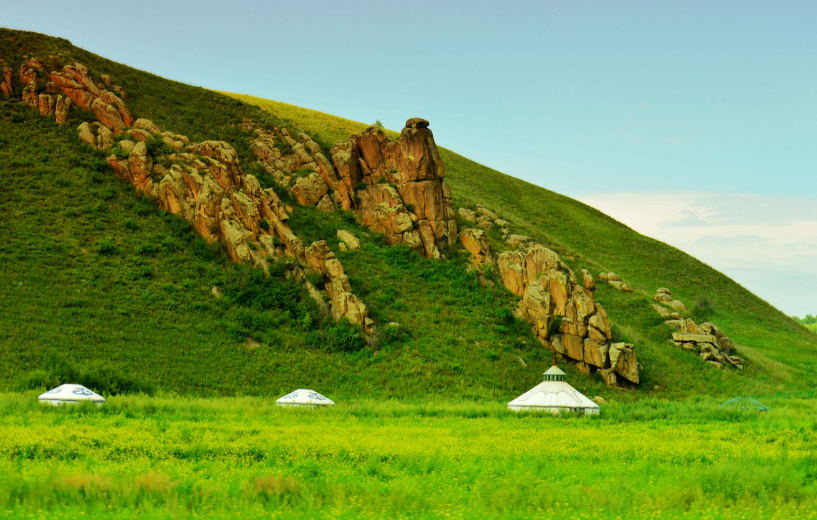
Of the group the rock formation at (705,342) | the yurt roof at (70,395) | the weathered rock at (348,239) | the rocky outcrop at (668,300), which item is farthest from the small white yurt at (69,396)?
the rocky outcrop at (668,300)

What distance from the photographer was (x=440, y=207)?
56.1m

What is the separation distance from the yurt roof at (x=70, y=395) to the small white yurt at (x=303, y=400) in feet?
26.4

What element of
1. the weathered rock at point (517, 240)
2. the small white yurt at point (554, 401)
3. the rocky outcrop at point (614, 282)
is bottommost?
the small white yurt at point (554, 401)

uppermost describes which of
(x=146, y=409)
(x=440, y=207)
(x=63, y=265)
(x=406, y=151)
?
(x=406, y=151)

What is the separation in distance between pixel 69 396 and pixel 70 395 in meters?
0.07

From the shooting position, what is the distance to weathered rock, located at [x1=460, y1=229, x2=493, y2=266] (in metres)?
55.0

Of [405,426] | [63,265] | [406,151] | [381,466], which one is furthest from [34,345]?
[406,151]

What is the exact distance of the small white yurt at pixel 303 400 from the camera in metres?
32.0

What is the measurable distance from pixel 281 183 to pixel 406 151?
1176 cm

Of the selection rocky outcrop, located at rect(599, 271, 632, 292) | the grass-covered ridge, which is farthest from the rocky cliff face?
rocky outcrop, located at rect(599, 271, 632, 292)

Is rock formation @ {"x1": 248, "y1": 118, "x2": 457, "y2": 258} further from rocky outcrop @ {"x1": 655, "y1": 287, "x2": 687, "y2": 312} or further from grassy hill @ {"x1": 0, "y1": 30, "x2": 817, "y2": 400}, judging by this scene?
rocky outcrop @ {"x1": 655, "y1": 287, "x2": 687, "y2": 312}

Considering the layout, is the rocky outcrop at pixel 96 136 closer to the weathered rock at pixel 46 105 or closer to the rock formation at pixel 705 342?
the weathered rock at pixel 46 105

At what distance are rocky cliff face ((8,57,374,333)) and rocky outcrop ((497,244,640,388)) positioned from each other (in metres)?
12.7

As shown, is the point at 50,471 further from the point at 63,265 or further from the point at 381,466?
the point at 63,265
